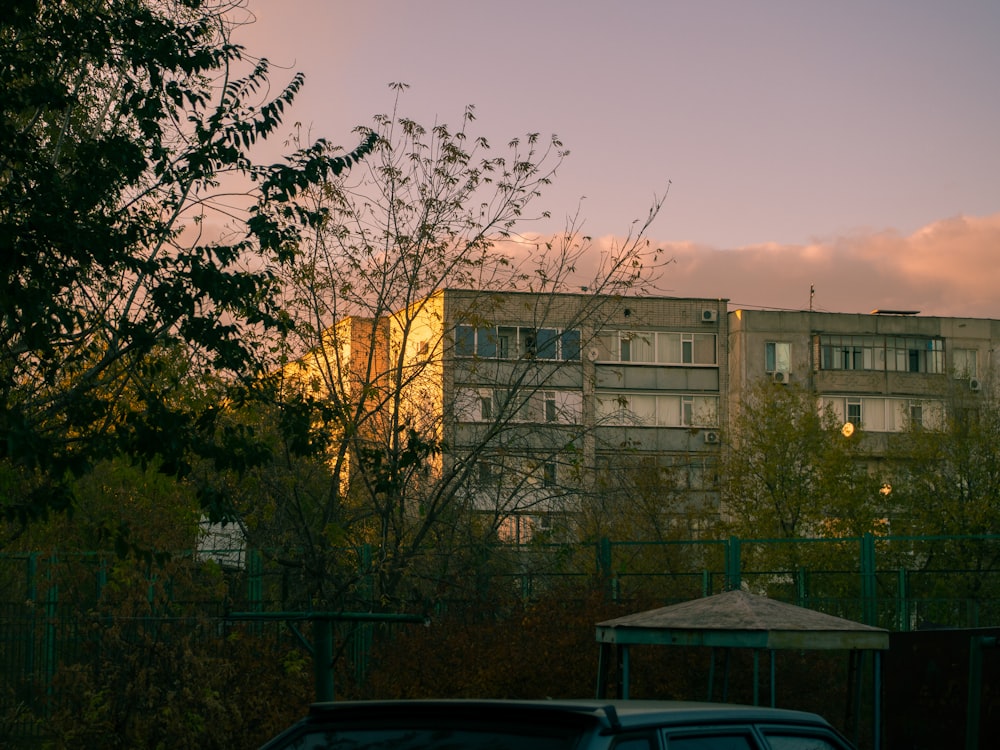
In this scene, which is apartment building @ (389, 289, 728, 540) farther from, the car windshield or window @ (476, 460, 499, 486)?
the car windshield

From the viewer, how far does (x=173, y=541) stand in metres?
21.6

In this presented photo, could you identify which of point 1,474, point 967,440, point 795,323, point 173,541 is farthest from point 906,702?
point 795,323

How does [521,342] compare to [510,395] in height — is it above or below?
above

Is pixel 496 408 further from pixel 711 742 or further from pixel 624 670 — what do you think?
pixel 711 742

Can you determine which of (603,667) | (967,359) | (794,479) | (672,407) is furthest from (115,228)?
(967,359)

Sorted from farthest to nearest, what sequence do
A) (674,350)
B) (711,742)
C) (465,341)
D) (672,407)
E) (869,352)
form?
(869,352)
(674,350)
(672,407)
(465,341)
(711,742)

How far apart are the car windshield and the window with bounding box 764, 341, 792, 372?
205 ft

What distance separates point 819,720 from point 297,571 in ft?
40.5

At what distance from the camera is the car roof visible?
4.07 metres

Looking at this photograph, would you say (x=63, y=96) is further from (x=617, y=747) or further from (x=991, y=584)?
(x=991, y=584)

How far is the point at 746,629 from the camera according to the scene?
10.8 metres

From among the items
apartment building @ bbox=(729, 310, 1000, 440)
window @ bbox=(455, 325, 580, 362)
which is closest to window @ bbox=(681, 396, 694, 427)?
apartment building @ bbox=(729, 310, 1000, 440)

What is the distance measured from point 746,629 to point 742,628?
0.04 m

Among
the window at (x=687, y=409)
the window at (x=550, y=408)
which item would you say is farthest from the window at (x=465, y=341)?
the window at (x=687, y=409)
